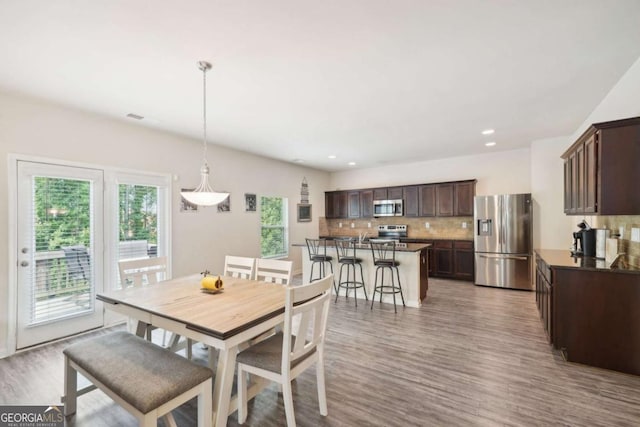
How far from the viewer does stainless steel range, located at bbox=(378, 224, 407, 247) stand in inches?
273

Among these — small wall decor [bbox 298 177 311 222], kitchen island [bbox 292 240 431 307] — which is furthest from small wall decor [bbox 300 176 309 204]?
kitchen island [bbox 292 240 431 307]

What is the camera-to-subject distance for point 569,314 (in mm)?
2627

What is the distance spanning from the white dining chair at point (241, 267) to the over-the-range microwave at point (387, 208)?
4595mm

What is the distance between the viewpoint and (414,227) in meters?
6.92

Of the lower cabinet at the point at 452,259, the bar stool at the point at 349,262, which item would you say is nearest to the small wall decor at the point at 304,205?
the bar stool at the point at 349,262

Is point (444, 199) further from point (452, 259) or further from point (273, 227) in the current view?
point (273, 227)

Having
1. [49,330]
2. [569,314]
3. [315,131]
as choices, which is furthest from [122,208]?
[569,314]

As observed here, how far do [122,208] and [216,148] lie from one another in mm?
1823

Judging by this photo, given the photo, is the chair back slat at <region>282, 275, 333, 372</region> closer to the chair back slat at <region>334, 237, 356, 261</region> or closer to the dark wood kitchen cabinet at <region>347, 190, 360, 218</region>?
the chair back slat at <region>334, 237, 356, 261</region>

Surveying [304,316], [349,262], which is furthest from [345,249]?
[304,316]

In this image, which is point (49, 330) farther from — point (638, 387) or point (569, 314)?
point (638, 387)

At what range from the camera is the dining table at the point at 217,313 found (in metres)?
1.65

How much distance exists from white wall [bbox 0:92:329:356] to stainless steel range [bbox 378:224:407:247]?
195cm

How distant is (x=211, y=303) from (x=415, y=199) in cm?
556
